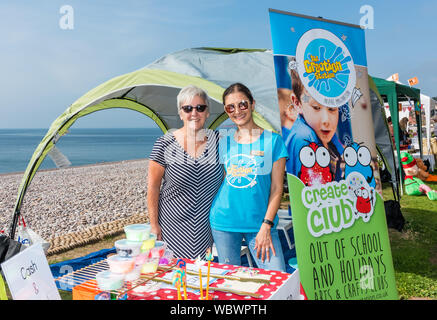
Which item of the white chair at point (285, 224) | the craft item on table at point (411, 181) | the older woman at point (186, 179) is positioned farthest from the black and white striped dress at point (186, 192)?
the craft item on table at point (411, 181)

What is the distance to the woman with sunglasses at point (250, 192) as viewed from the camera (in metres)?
2.48

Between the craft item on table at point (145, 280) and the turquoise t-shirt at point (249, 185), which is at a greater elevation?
the turquoise t-shirt at point (249, 185)

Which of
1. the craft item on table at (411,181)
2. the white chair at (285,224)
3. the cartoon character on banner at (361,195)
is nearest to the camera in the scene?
the cartoon character on banner at (361,195)

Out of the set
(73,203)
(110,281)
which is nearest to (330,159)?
(110,281)

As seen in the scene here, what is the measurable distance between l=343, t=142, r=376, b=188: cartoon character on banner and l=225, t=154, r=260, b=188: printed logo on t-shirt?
83 cm

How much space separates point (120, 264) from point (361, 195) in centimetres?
194

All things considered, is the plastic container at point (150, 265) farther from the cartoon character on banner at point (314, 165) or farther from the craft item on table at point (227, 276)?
the cartoon character on banner at point (314, 165)

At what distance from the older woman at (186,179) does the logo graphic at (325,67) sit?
2.57ft

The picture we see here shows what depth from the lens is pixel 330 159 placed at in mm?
2797

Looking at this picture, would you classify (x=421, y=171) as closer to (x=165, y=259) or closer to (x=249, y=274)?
(x=249, y=274)

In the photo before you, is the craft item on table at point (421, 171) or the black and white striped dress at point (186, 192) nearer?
the black and white striped dress at point (186, 192)

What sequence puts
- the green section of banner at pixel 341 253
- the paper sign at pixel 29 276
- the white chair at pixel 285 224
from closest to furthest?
1. the paper sign at pixel 29 276
2. the green section of banner at pixel 341 253
3. the white chair at pixel 285 224
